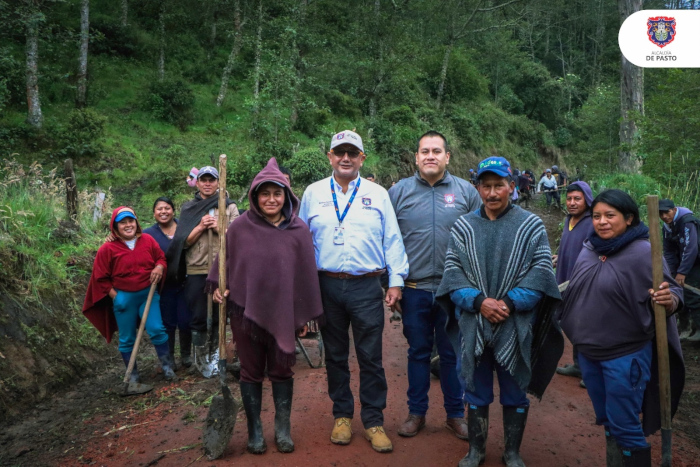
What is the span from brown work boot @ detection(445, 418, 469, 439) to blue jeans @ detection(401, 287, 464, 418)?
0.34ft

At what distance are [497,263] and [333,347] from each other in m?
1.30

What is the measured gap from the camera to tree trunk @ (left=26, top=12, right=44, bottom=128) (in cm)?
1431

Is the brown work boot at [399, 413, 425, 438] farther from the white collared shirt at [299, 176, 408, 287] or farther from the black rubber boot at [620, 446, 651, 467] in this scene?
the black rubber boot at [620, 446, 651, 467]

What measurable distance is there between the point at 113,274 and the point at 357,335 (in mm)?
2808

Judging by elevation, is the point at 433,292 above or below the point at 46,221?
below

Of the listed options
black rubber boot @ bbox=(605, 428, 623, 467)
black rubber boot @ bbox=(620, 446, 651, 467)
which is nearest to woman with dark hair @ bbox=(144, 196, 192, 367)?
black rubber boot @ bbox=(605, 428, 623, 467)

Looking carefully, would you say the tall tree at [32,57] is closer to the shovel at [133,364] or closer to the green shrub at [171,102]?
the green shrub at [171,102]

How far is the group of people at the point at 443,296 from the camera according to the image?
317cm

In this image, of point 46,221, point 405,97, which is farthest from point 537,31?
point 46,221

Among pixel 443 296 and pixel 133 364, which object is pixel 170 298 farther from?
pixel 443 296

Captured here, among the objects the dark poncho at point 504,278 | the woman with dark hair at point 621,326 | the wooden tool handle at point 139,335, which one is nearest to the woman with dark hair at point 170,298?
the wooden tool handle at point 139,335

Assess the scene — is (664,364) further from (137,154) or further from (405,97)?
(405,97)

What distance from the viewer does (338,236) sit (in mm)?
3754

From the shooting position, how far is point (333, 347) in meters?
3.79
